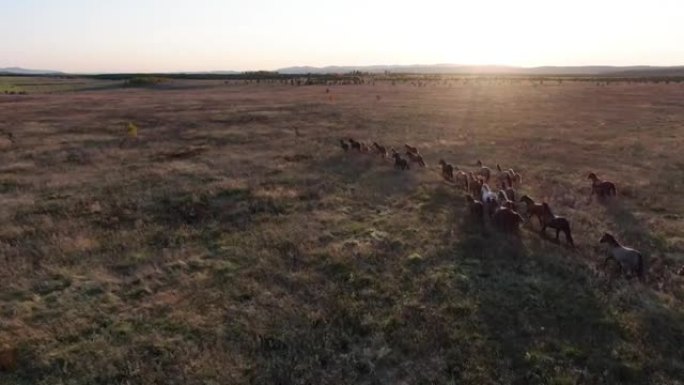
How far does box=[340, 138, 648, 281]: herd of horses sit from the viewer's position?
13656 mm

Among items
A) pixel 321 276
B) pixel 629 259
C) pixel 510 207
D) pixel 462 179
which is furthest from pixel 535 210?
pixel 321 276

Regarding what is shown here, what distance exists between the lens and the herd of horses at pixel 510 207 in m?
13.7

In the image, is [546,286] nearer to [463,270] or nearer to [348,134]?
[463,270]

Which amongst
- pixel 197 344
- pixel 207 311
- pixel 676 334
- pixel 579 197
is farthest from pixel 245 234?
pixel 579 197

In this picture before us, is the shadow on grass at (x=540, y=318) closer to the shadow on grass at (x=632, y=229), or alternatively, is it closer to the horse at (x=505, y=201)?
the horse at (x=505, y=201)

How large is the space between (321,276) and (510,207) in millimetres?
6814

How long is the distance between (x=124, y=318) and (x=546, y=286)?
927cm

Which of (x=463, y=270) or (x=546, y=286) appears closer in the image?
(x=546, y=286)

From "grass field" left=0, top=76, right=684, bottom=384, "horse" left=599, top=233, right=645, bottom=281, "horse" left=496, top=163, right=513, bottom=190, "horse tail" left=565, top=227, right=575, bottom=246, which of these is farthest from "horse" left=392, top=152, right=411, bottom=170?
"horse" left=599, top=233, right=645, bottom=281

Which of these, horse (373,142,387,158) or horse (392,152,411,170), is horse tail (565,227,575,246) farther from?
horse (373,142,387,158)

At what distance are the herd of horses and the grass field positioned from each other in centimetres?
45

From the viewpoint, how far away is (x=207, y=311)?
12.0 m

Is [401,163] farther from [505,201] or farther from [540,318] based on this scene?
[540,318]

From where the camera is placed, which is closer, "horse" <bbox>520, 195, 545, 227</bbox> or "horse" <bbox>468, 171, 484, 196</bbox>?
"horse" <bbox>520, 195, 545, 227</bbox>
